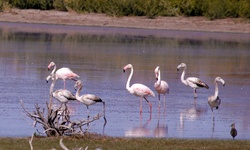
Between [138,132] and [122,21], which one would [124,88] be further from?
[122,21]

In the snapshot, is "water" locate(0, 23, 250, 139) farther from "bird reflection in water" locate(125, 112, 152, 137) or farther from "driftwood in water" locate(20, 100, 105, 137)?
"driftwood in water" locate(20, 100, 105, 137)

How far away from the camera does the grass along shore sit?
7.48 metres

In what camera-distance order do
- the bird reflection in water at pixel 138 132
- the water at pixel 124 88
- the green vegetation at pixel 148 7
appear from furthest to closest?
1. the green vegetation at pixel 148 7
2. the water at pixel 124 88
3. the bird reflection in water at pixel 138 132

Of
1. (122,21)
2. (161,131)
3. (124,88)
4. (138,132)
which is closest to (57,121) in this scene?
(138,132)

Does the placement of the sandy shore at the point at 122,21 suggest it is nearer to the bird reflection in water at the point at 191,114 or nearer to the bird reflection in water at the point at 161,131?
the bird reflection in water at the point at 191,114

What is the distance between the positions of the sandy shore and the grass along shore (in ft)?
127

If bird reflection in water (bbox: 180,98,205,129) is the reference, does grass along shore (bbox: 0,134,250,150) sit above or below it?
below

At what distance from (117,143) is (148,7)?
42875 millimetres

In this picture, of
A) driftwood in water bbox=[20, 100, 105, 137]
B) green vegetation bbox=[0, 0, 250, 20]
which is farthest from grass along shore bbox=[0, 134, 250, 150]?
green vegetation bbox=[0, 0, 250, 20]

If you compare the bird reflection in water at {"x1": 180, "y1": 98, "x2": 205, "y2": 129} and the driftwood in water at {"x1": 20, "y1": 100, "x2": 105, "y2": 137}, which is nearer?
the driftwood in water at {"x1": 20, "y1": 100, "x2": 105, "y2": 137}

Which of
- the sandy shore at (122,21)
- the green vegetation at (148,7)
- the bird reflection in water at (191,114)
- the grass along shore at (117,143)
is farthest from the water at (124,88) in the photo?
the green vegetation at (148,7)

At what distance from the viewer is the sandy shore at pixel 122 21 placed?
46312mm

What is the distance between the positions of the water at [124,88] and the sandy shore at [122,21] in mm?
19084

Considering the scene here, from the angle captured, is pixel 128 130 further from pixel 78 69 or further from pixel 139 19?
pixel 139 19
